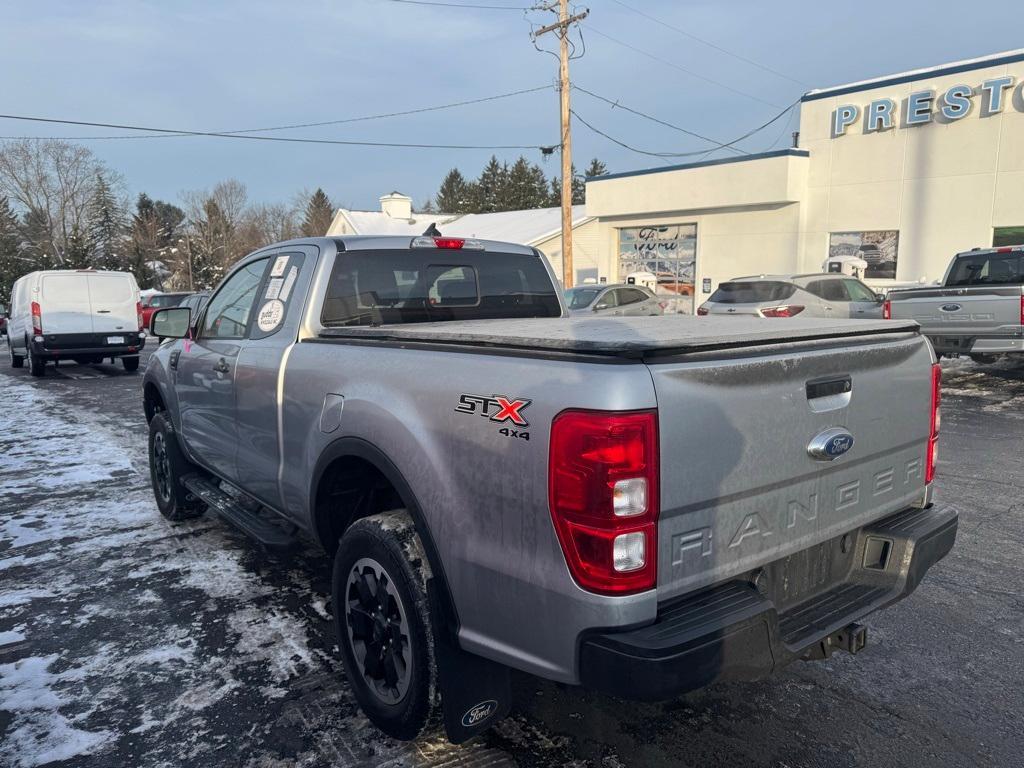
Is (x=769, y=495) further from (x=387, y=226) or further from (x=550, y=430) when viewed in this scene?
(x=387, y=226)

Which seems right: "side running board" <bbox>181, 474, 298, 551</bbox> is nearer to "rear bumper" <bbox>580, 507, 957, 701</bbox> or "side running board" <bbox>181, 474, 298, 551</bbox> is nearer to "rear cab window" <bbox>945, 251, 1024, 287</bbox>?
"rear bumper" <bbox>580, 507, 957, 701</bbox>

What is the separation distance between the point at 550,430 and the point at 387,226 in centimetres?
4491

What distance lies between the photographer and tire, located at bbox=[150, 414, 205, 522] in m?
5.24

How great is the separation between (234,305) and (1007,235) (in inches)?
740

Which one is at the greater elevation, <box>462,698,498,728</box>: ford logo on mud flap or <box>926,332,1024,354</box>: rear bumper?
<box>926,332,1024,354</box>: rear bumper

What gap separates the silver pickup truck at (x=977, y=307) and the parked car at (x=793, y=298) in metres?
1.44

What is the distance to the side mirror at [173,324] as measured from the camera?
500 cm

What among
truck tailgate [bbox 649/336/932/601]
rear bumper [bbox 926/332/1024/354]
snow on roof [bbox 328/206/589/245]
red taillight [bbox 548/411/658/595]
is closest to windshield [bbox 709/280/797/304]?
rear bumper [bbox 926/332/1024/354]

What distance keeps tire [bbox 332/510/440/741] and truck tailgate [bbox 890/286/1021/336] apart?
1009cm

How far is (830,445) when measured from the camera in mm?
2467

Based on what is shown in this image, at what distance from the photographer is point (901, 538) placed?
2785mm

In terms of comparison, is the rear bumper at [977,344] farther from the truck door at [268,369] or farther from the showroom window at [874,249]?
the showroom window at [874,249]

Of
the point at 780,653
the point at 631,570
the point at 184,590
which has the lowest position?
the point at 184,590

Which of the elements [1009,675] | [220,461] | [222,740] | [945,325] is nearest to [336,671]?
[222,740]
